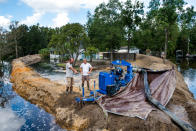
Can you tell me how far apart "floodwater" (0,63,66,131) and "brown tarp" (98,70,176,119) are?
112 inches

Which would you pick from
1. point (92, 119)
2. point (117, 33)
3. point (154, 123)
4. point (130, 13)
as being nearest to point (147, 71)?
point (154, 123)

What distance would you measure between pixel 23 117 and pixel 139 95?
659 cm

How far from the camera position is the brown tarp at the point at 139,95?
7.28m

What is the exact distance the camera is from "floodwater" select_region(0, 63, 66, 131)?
843 centimetres

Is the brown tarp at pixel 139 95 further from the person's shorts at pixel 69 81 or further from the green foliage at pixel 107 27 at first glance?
the green foliage at pixel 107 27

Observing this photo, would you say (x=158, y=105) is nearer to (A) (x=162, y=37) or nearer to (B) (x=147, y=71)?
(B) (x=147, y=71)

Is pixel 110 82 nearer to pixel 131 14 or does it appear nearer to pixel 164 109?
pixel 164 109

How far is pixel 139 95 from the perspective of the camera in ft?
26.1

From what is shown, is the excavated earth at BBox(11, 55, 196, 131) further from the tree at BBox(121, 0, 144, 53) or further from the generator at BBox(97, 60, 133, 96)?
the tree at BBox(121, 0, 144, 53)

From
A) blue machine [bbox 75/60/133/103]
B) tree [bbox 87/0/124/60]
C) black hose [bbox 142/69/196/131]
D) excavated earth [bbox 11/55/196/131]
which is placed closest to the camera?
black hose [bbox 142/69/196/131]

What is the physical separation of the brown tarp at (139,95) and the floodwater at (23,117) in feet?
9.31

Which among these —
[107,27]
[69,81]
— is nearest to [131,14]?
[107,27]

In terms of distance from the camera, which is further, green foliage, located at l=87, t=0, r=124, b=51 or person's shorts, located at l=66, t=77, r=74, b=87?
green foliage, located at l=87, t=0, r=124, b=51

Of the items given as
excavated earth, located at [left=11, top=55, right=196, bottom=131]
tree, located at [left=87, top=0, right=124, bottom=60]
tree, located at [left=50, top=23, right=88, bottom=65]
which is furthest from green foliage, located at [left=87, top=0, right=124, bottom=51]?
excavated earth, located at [left=11, top=55, right=196, bottom=131]
